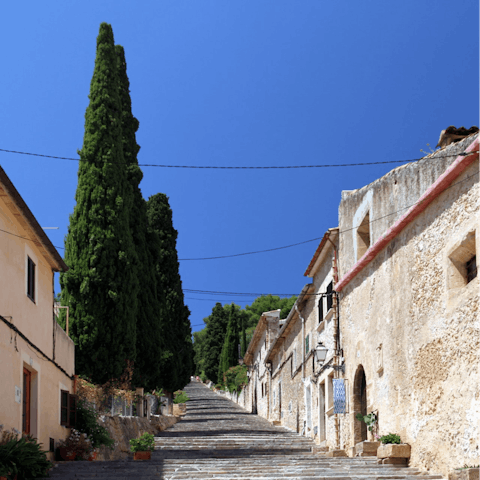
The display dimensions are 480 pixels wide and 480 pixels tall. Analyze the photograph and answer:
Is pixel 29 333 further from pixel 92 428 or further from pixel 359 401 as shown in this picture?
pixel 359 401

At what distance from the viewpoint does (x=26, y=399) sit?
12617 millimetres

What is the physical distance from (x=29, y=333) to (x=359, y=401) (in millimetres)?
8435

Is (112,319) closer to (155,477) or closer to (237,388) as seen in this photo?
(155,477)

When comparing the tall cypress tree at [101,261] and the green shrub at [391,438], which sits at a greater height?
the tall cypress tree at [101,261]

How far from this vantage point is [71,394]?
53.2 feet

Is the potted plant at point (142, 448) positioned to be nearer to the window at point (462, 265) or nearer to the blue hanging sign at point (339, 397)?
the blue hanging sign at point (339, 397)

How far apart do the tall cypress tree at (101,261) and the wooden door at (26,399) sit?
5.19 metres

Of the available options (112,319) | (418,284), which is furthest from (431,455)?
(112,319)

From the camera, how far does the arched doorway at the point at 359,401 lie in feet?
55.0

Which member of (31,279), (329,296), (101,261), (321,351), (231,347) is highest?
(101,261)

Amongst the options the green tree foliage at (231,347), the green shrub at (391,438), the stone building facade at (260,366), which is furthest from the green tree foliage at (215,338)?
the green shrub at (391,438)

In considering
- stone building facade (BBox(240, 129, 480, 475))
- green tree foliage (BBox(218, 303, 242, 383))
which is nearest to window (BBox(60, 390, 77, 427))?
stone building facade (BBox(240, 129, 480, 475))

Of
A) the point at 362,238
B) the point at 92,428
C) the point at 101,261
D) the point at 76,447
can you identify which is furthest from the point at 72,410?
the point at 362,238

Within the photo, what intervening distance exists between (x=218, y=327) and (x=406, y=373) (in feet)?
191
